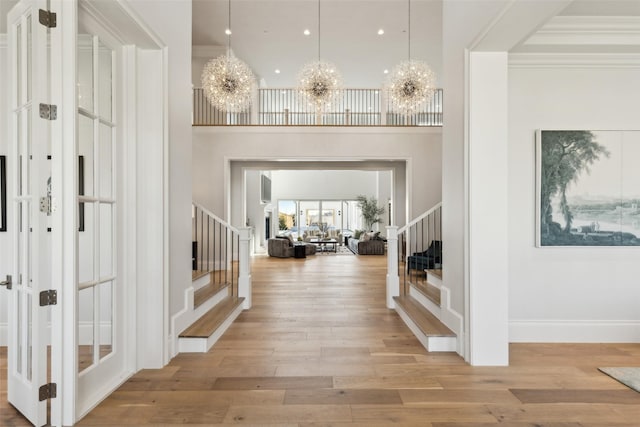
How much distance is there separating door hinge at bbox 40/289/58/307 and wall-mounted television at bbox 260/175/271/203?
436 inches

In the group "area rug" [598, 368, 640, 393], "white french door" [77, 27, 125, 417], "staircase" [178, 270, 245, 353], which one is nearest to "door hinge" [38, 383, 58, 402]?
"white french door" [77, 27, 125, 417]

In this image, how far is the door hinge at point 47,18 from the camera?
6.35ft

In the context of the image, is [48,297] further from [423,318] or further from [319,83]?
[319,83]

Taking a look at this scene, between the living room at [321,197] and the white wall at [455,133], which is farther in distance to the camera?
the living room at [321,197]

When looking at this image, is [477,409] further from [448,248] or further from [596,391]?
[448,248]

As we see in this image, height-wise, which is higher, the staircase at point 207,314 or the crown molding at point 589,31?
the crown molding at point 589,31

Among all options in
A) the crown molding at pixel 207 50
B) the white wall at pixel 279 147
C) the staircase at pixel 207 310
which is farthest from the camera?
the crown molding at pixel 207 50

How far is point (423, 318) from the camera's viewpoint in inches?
142

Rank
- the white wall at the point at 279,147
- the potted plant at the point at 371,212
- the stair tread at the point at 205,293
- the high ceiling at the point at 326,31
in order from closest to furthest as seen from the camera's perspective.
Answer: the stair tread at the point at 205,293 < the high ceiling at the point at 326,31 < the white wall at the point at 279,147 < the potted plant at the point at 371,212

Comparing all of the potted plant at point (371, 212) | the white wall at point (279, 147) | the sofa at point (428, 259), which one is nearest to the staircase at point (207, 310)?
the sofa at point (428, 259)

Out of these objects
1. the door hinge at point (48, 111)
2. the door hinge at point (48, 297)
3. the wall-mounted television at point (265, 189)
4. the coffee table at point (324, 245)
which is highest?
the wall-mounted television at point (265, 189)

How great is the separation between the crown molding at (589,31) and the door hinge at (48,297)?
13.7 feet

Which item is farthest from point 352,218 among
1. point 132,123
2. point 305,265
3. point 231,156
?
point 132,123

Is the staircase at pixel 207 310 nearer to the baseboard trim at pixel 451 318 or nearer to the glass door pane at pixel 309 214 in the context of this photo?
the baseboard trim at pixel 451 318
